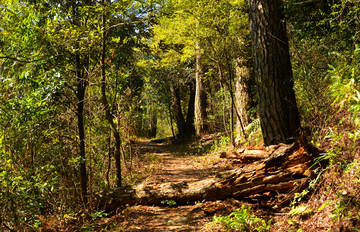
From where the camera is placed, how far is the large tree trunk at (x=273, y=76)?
489cm

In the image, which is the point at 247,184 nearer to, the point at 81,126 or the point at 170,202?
the point at 170,202

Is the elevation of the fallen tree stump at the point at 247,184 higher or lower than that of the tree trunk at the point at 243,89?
lower

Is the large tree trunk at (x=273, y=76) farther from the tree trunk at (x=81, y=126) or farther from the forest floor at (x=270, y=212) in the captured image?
the tree trunk at (x=81, y=126)

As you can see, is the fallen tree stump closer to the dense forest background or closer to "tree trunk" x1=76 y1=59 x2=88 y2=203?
the dense forest background

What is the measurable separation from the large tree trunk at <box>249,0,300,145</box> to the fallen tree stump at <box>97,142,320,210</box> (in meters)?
0.58

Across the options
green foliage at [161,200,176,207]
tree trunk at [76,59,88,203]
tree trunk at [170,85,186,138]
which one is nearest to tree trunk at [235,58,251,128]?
green foliage at [161,200,176,207]

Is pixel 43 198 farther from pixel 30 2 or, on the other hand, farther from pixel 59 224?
pixel 30 2

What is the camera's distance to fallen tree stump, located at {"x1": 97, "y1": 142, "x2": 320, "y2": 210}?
3826 mm

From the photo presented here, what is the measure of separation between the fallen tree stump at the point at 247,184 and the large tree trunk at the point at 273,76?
0.58 m

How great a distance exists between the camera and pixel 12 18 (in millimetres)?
3844

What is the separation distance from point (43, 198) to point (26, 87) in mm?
1968

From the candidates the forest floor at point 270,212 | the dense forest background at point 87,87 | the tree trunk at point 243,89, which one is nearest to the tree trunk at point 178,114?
the tree trunk at point 243,89

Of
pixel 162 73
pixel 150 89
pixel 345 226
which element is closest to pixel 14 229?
pixel 345 226

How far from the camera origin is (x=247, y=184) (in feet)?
14.1
